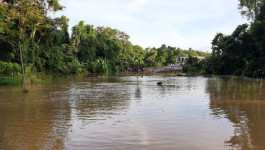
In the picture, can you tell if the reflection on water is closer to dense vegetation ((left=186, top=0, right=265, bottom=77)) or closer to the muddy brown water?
the muddy brown water

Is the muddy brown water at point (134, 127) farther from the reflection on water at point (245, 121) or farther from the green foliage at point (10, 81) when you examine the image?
the green foliage at point (10, 81)

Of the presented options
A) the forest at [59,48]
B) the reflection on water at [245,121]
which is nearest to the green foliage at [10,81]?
the forest at [59,48]

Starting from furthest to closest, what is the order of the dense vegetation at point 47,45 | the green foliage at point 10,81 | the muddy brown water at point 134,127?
the dense vegetation at point 47,45
the green foliage at point 10,81
the muddy brown water at point 134,127

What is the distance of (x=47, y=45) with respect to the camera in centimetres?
3344

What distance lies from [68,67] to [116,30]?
25738 mm

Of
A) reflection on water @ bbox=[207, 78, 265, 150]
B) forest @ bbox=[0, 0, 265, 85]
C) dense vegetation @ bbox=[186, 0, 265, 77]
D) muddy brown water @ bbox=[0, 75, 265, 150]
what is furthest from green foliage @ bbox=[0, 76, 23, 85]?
dense vegetation @ bbox=[186, 0, 265, 77]

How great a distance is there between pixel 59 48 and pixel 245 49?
24.8 meters

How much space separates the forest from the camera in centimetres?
2336

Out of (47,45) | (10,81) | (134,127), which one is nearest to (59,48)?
(47,45)

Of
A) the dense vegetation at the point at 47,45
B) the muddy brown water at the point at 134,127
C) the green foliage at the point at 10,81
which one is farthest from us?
the dense vegetation at the point at 47,45

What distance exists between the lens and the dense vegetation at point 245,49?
24.0 m

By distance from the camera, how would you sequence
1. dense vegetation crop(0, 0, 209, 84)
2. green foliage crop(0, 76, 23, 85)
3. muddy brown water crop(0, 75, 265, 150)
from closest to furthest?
muddy brown water crop(0, 75, 265, 150), green foliage crop(0, 76, 23, 85), dense vegetation crop(0, 0, 209, 84)

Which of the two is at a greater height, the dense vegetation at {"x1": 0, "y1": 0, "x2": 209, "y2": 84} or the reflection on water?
the dense vegetation at {"x1": 0, "y1": 0, "x2": 209, "y2": 84}

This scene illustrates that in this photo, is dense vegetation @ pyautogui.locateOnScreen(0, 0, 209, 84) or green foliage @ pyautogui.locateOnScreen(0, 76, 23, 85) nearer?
green foliage @ pyautogui.locateOnScreen(0, 76, 23, 85)
